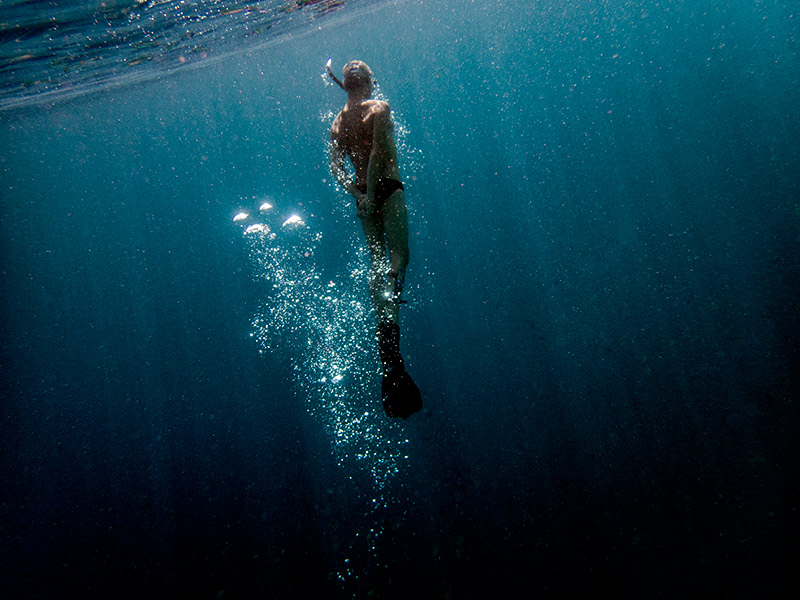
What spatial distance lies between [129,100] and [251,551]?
1554 centimetres

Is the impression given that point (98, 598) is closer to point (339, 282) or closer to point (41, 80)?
point (41, 80)

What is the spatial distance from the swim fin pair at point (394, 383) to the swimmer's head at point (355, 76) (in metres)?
2.00

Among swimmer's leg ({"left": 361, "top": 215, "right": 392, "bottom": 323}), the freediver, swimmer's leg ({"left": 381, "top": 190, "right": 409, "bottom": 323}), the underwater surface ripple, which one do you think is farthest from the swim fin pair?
the underwater surface ripple

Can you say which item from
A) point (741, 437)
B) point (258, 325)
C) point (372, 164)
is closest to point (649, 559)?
point (741, 437)

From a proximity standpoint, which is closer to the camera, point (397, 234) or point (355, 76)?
point (397, 234)

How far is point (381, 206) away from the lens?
302cm

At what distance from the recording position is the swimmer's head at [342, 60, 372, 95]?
3.05 meters

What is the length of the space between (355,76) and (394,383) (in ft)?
8.23

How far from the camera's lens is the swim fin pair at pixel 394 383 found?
2.68 m

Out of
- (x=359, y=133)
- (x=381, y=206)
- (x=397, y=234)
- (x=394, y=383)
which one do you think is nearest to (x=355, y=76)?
(x=359, y=133)

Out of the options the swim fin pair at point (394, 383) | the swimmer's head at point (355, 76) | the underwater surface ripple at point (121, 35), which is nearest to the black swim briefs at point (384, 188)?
the swimmer's head at point (355, 76)

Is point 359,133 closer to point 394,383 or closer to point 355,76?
point 355,76

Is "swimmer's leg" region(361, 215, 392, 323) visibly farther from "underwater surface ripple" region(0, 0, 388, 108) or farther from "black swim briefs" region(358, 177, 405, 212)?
"underwater surface ripple" region(0, 0, 388, 108)

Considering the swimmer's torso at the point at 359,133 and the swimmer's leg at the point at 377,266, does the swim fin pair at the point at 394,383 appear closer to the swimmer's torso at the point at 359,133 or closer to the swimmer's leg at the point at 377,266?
the swimmer's leg at the point at 377,266
